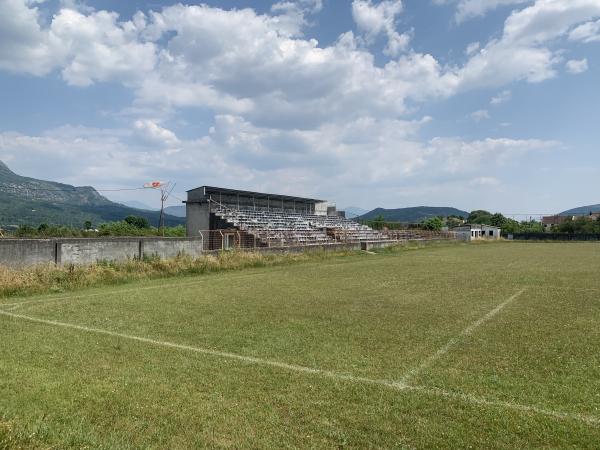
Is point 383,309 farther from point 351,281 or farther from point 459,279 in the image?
point 459,279

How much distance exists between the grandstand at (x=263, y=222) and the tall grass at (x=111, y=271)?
141 inches

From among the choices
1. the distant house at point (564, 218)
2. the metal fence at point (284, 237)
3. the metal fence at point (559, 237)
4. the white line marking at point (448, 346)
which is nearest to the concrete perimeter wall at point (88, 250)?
the metal fence at point (284, 237)

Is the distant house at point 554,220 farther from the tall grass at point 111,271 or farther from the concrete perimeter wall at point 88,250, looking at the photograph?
the concrete perimeter wall at point 88,250

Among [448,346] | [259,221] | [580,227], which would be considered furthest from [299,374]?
[580,227]

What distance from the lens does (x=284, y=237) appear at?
99.9 feet

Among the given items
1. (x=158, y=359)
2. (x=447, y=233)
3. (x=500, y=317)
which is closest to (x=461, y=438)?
A: (x=158, y=359)

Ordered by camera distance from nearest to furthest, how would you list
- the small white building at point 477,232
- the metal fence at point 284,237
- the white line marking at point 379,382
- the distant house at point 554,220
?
the white line marking at point 379,382 → the metal fence at point 284,237 → the small white building at point 477,232 → the distant house at point 554,220

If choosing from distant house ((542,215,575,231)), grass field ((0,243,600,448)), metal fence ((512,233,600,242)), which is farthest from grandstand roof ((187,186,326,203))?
distant house ((542,215,575,231))

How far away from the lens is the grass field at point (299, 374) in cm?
371

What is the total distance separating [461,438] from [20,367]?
4.82 metres

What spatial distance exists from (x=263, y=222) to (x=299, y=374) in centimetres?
2976

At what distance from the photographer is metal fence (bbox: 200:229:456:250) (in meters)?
24.0

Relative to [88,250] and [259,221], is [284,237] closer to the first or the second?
[259,221]

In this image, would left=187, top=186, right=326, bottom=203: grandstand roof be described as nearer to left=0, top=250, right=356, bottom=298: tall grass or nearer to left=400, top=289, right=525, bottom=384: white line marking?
left=0, top=250, right=356, bottom=298: tall grass
